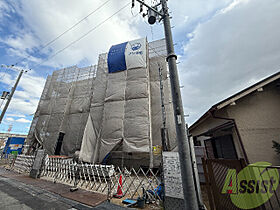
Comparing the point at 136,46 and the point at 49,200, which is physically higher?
the point at 136,46

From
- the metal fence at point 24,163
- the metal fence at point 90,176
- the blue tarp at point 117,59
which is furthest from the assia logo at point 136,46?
the metal fence at point 24,163

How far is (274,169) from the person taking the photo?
2568mm

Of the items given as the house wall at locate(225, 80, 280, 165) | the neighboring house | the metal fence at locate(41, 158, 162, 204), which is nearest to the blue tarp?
the metal fence at locate(41, 158, 162, 204)

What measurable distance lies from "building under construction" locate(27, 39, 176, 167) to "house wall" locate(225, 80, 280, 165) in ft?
11.6

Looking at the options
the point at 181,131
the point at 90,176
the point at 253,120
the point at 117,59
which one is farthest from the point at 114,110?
the point at 253,120

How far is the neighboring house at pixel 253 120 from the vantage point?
4137mm

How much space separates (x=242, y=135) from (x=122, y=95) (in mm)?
8031

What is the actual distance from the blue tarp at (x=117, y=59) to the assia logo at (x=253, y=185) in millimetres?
10356

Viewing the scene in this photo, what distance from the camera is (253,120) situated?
4.49 m

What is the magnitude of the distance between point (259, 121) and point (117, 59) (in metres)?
10.7

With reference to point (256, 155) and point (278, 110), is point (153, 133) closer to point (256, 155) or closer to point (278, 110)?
point (256, 155)

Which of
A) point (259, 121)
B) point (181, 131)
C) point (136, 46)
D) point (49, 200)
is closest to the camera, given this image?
point (181, 131)

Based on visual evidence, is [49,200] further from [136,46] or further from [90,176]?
[136,46]

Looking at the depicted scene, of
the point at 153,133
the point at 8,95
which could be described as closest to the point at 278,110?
the point at 153,133
